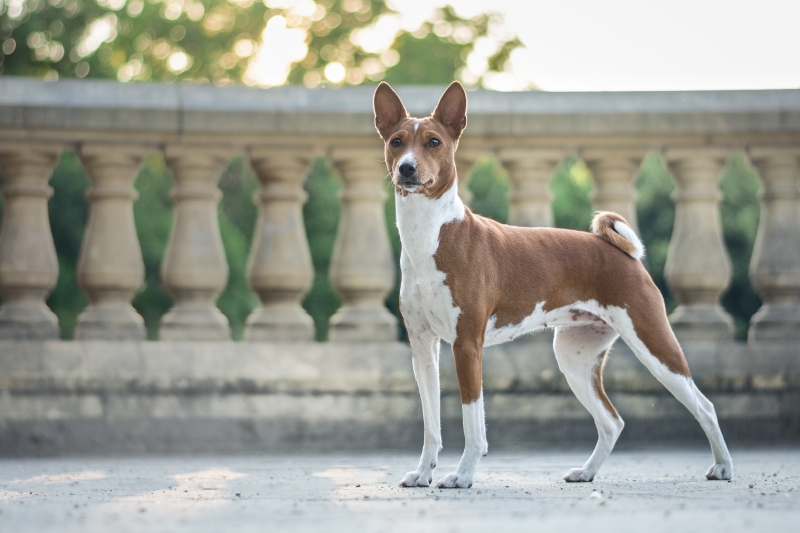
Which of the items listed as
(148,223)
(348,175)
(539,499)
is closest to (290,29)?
(148,223)

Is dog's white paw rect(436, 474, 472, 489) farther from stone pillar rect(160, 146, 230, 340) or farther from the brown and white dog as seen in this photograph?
stone pillar rect(160, 146, 230, 340)

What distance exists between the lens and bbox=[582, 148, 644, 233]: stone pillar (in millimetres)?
6527

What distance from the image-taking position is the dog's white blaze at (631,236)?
5.21 meters

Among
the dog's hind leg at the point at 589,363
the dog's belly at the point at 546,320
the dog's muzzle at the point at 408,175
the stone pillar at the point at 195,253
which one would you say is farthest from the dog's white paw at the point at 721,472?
the stone pillar at the point at 195,253

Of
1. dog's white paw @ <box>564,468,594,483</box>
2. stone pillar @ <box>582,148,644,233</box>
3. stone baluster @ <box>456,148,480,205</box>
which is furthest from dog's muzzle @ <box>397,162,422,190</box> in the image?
stone pillar @ <box>582,148,644,233</box>

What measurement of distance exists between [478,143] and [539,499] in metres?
2.87

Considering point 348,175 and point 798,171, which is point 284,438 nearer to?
point 348,175

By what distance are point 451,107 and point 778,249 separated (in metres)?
2.65

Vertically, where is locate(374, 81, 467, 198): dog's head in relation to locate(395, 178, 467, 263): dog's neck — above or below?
above

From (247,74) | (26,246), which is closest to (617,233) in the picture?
(26,246)

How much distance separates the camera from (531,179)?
655cm

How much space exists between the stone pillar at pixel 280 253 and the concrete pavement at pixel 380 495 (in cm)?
82

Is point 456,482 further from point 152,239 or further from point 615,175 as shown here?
point 152,239

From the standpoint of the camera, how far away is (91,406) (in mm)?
6062
